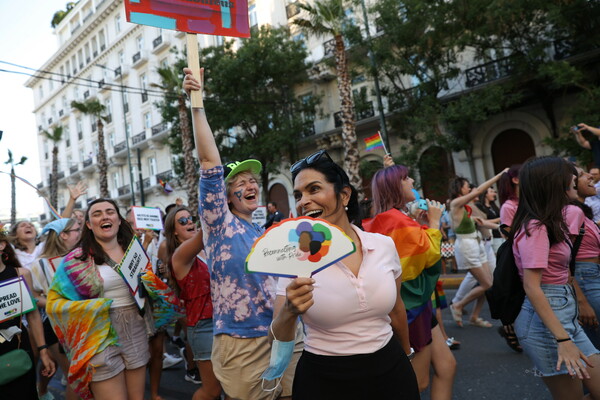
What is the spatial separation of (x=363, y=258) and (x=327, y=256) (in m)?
0.47

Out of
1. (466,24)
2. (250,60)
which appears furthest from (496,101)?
(250,60)

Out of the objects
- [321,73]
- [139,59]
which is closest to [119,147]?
[139,59]

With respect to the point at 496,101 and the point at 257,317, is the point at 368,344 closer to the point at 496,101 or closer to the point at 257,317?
the point at 257,317

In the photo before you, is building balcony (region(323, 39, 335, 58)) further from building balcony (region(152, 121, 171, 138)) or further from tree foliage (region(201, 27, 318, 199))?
building balcony (region(152, 121, 171, 138))

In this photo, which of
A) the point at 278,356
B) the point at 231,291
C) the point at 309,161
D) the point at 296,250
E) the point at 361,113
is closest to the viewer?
the point at 296,250

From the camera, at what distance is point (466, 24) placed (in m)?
15.4

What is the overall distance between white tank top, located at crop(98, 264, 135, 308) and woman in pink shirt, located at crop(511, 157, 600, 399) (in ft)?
8.85

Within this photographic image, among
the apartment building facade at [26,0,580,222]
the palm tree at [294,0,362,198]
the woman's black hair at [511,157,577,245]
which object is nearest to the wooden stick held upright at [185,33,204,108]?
the woman's black hair at [511,157,577,245]

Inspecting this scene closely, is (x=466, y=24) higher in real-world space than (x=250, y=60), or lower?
lower

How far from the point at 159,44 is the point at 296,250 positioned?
35931 mm

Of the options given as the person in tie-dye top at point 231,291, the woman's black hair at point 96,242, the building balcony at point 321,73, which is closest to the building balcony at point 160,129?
the building balcony at point 321,73

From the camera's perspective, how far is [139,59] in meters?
36.2

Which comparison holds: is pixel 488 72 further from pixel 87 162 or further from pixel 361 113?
pixel 87 162

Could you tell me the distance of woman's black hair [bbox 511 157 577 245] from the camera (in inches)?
104
